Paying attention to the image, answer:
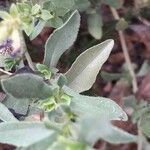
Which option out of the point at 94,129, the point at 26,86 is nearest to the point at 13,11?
the point at 26,86

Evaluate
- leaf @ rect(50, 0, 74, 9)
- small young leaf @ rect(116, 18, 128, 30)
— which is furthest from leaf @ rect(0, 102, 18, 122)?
small young leaf @ rect(116, 18, 128, 30)

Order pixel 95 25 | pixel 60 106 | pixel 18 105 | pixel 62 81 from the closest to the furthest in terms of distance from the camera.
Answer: pixel 60 106 < pixel 62 81 < pixel 18 105 < pixel 95 25

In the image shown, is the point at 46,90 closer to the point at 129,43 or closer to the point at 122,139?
the point at 122,139

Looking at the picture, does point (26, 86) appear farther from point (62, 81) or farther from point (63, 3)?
point (63, 3)

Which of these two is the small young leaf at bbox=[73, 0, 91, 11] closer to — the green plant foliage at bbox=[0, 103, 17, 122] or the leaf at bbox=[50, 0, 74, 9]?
the leaf at bbox=[50, 0, 74, 9]

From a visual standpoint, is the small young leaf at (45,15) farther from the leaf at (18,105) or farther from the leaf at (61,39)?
the leaf at (18,105)

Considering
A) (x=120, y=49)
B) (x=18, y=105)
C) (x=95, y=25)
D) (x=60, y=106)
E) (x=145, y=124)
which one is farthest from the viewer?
(x=120, y=49)

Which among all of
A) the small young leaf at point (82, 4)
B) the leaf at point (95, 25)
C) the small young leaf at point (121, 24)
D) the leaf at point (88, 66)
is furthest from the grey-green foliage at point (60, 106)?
the small young leaf at point (121, 24)

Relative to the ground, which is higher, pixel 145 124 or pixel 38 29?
pixel 38 29
